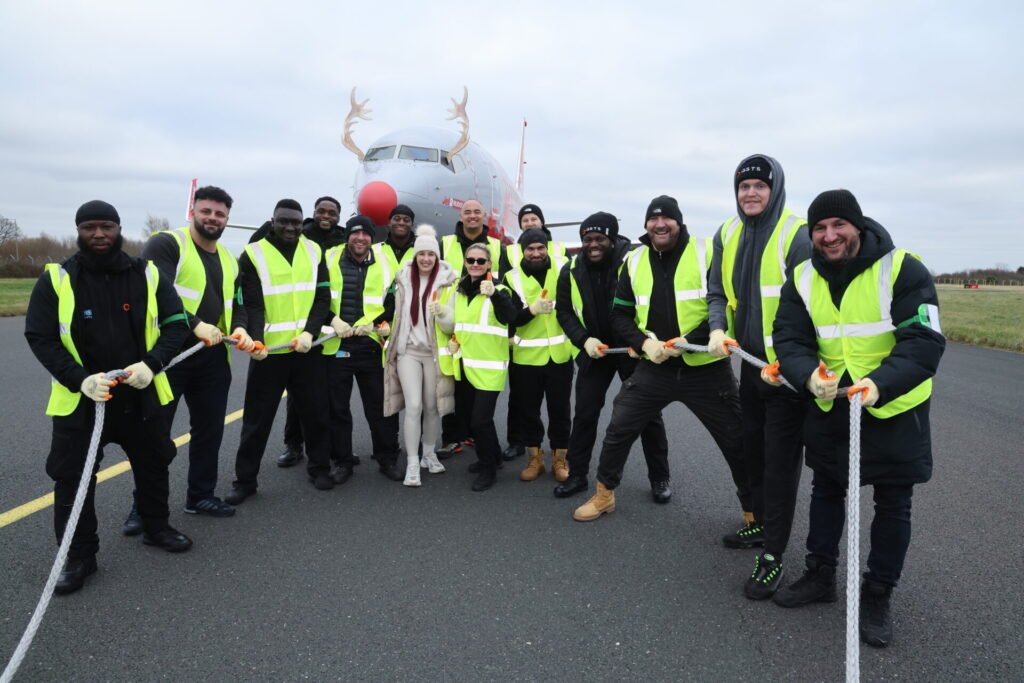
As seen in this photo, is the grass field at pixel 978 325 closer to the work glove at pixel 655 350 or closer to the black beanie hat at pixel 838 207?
the work glove at pixel 655 350

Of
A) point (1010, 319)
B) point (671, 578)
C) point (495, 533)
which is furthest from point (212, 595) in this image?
point (1010, 319)

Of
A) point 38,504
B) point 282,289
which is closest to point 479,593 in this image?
point 282,289

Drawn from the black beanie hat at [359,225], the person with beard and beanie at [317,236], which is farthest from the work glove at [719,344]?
the person with beard and beanie at [317,236]

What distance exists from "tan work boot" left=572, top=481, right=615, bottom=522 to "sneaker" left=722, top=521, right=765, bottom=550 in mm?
756

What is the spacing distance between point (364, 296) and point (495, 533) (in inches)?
90.8

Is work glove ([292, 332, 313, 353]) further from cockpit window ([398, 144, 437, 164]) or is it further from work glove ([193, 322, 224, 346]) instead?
cockpit window ([398, 144, 437, 164])

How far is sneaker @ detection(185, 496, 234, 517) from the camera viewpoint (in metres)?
4.20

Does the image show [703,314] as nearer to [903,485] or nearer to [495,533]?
[903,485]

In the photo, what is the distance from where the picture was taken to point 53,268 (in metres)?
3.13

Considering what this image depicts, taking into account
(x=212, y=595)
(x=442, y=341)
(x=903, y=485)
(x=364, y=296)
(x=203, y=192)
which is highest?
(x=203, y=192)

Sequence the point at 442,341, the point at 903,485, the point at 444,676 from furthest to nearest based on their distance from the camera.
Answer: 1. the point at 442,341
2. the point at 903,485
3. the point at 444,676

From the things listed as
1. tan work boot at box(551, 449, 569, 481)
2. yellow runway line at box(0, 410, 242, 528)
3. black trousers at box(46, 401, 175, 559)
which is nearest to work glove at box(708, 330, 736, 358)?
tan work boot at box(551, 449, 569, 481)

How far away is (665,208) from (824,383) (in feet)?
5.34

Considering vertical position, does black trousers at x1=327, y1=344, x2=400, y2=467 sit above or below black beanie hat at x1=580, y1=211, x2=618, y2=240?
below
